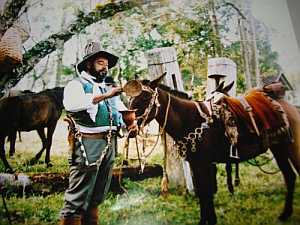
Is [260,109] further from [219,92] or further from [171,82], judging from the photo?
[171,82]

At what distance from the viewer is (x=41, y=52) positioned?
9.11 feet

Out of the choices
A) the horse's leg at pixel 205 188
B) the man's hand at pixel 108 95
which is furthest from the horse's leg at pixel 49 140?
the horse's leg at pixel 205 188

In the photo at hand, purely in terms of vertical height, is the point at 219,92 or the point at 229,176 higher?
the point at 219,92

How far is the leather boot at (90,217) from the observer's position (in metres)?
2.49

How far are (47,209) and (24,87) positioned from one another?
0.71 meters

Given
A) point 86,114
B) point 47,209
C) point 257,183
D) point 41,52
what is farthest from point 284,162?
point 41,52

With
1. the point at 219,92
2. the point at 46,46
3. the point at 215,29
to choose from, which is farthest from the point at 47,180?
the point at 215,29

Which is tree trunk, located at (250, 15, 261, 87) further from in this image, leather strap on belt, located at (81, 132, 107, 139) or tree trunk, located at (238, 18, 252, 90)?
leather strap on belt, located at (81, 132, 107, 139)

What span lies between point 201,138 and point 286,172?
1.70ft

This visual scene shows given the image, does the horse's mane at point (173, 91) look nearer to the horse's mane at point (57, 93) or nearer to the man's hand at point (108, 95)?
the man's hand at point (108, 95)

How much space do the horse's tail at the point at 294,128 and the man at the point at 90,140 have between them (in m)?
0.95

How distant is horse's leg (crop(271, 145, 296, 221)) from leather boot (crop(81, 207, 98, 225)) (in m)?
1.01

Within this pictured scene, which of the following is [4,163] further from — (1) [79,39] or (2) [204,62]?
(2) [204,62]

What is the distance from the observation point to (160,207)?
2.54 m
